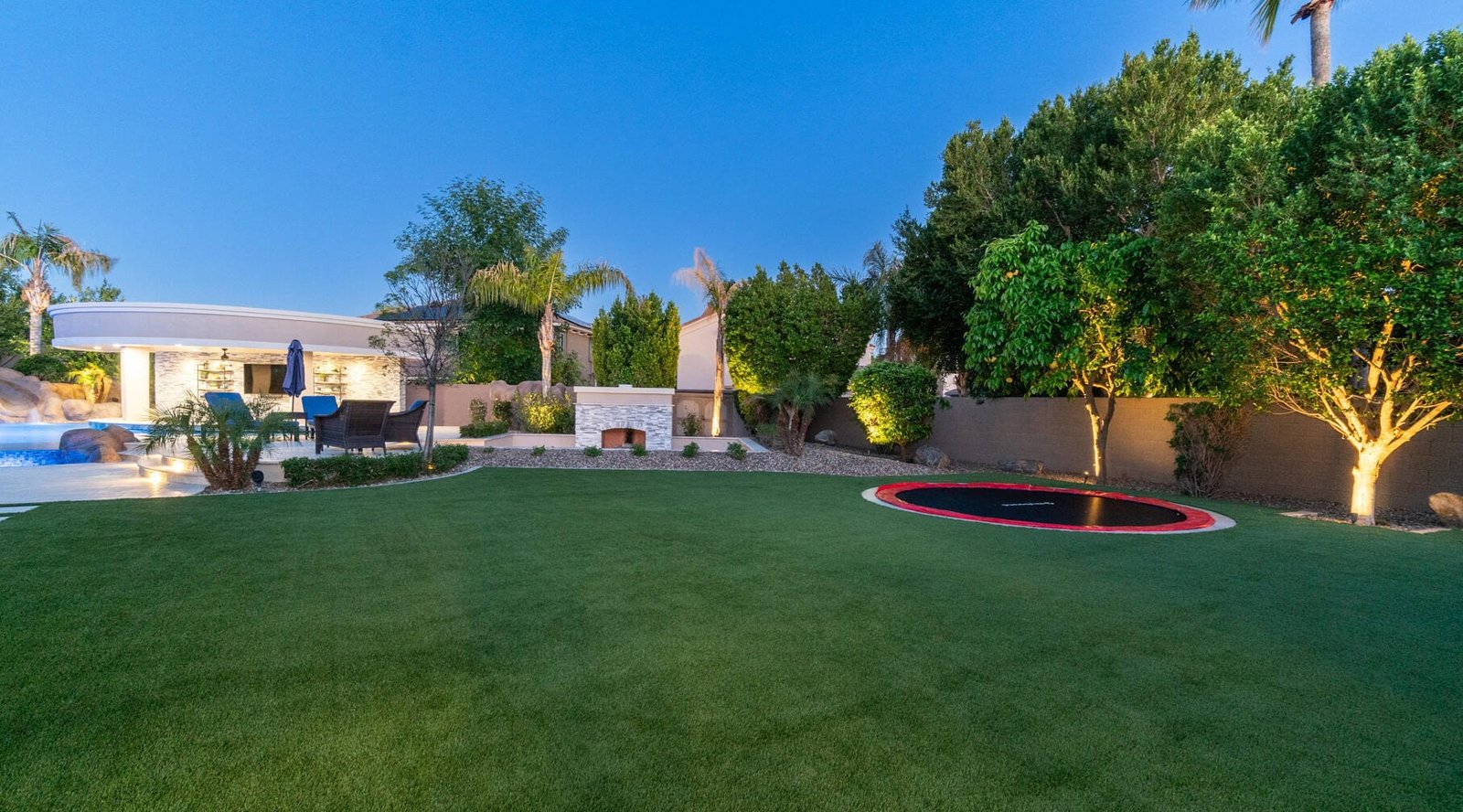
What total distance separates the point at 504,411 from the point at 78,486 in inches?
339

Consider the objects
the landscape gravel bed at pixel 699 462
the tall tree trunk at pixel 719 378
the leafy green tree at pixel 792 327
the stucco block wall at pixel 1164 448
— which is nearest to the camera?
the stucco block wall at pixel 1164 448

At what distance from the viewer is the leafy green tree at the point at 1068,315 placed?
9.49 meters

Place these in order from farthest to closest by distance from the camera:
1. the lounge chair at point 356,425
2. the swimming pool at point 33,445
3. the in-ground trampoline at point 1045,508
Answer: the swimming pool at point 33,445 < the lounge chair at point 356,425 < the in-ground trampoline at point 1045,508

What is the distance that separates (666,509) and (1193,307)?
771cm

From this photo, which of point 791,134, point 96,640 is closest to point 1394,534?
point 96,640

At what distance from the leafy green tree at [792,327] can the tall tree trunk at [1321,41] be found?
29.8ft

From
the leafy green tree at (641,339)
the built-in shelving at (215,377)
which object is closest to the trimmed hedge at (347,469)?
the leafy green tree at (641,339)

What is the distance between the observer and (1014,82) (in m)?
27.2

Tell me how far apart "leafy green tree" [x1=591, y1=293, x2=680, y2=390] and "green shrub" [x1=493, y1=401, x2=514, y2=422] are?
299cm

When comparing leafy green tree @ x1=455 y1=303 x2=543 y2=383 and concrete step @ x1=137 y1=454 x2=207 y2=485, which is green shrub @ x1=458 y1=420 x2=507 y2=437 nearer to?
concrete step @ x1=137 y1=454 x2=207 y2=485

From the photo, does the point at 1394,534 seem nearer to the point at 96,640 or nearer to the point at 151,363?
the point at 96,640

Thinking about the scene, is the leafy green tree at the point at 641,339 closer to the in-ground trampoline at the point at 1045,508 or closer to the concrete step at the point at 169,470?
the in-ground trampoline at the point at 1045,508

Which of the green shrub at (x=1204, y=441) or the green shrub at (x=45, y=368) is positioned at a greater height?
the green shrub at (x=45, y=368)

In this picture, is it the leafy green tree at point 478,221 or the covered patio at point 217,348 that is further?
the leafy green tree at point 478,221
